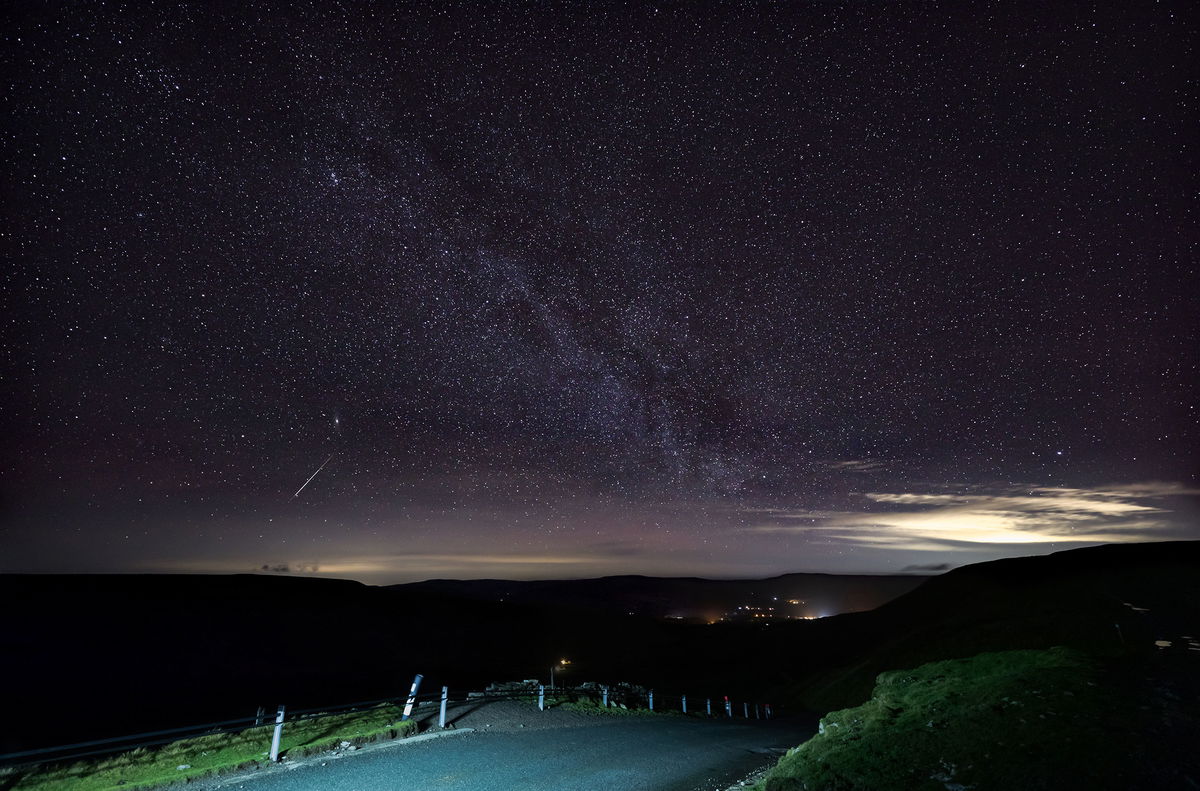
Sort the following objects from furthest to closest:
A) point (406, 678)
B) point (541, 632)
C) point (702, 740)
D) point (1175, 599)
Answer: point (541, 632) → point (406, 678) → point (1175, 599) → point (702, 740)

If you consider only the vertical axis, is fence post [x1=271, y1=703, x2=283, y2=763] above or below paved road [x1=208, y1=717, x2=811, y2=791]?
above

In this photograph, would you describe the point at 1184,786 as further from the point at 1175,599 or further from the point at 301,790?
the point at 1175,599

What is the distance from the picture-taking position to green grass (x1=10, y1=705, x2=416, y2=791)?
9719 millimetres

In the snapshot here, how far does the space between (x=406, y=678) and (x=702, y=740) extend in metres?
59.3

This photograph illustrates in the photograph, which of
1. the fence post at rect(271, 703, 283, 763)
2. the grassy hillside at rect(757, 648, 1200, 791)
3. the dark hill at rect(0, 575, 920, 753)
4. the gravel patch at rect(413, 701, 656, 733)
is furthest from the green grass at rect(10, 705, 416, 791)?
the dark hill at rect(0, 575, 920, 753)

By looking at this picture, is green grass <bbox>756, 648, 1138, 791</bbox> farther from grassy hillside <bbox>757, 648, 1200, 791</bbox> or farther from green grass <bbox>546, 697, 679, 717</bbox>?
green grass <bbox>546, 697, 679, 717</bbox>

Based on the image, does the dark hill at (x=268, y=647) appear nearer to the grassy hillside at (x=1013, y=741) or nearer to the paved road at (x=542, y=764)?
the paved road at (x=542, y=764)

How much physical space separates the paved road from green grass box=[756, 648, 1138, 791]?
2256 mm

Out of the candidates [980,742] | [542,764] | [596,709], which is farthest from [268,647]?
[980,742]

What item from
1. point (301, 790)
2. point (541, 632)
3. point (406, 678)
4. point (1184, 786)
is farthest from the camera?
point (541, 632)

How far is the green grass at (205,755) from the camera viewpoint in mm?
9719

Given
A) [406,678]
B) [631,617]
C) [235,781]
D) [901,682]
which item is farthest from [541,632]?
[235,781]

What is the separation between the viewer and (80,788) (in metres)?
9.27

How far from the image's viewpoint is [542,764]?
465 inches
